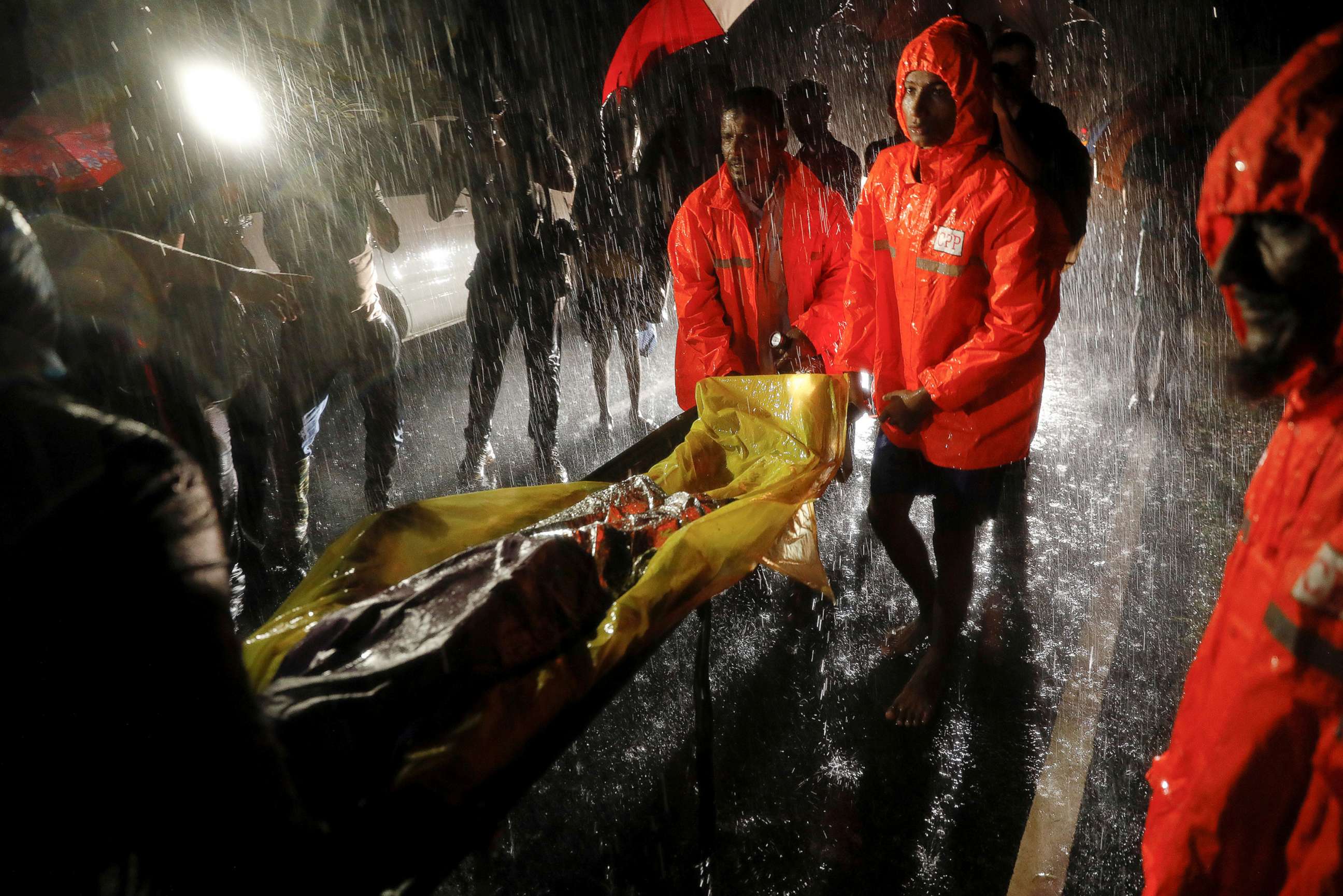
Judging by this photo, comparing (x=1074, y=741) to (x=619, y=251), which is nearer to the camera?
(x=1074, y=741)

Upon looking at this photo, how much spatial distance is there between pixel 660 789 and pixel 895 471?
4.62ft

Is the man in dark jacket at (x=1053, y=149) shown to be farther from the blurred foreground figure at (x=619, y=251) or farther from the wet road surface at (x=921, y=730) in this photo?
the blurred foreground figure at (x=619, y=251)

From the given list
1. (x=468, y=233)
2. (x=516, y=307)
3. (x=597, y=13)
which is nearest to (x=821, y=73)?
(x=597, y=13)

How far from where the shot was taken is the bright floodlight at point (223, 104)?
3.85 metres

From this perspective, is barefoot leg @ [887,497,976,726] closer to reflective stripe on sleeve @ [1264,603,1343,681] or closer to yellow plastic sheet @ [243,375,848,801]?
yellow plastic sheet @ [243,375,848,801]

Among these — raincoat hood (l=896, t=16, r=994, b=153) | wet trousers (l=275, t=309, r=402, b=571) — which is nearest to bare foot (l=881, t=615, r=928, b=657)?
raincoat hood (l=896, t=16, r=994, b=153)

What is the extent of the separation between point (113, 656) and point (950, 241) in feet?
7.58

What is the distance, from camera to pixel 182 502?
88cm

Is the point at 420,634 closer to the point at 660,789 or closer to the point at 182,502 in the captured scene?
the point at 182,502

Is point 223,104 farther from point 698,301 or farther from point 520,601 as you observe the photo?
point 520,601

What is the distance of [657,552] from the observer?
1.91 meters

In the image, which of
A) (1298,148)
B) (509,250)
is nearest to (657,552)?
(1298,148)

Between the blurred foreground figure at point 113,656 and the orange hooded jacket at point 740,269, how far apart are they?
244 cm

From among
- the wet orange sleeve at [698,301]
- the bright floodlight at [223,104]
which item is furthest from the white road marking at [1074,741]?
the bright floodlight at [223,104]
